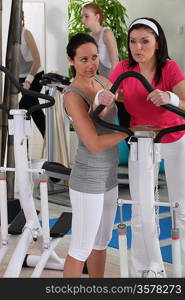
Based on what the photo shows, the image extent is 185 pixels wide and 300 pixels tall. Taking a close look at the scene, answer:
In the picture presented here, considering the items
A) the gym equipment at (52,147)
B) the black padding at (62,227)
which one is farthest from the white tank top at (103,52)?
the black padding at (62,227)

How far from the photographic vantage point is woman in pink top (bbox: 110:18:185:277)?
2086mm

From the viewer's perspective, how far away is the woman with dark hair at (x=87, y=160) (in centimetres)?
196

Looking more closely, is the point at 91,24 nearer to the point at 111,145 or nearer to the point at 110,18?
the point at 110,18

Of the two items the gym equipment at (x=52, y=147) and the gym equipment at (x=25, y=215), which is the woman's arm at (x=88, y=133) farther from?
the gym equipment at (x=52, y=147)

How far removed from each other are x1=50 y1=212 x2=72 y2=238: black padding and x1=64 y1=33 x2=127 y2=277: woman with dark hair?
0.78 metres

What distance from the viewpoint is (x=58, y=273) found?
9.88 ft

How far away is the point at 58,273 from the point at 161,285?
1373 mm

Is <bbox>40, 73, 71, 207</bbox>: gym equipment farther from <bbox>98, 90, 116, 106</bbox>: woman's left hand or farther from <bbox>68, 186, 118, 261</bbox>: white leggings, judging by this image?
<bbox>98, 90, 116, 106</bbox>: woman's left hand

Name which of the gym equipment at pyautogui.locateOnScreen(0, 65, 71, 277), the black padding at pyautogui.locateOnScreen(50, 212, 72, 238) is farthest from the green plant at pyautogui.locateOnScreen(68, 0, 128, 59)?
the gym equipment at pyautogui.locateOnScreen(0, 65, 71, 277)

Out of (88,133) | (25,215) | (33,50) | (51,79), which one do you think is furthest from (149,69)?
(33,50)

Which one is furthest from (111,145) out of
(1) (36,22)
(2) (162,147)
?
(1) (36,22)

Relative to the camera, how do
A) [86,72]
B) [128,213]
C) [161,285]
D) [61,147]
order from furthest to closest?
[61,147] → [128,213] → [86,72] → [161,285]

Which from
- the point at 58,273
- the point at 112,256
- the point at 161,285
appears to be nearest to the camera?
the point at 161,285

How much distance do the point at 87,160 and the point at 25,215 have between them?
0.86m
